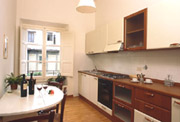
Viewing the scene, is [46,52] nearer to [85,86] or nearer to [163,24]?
[85,86]

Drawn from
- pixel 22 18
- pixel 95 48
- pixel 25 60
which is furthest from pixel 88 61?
pixel 22 18

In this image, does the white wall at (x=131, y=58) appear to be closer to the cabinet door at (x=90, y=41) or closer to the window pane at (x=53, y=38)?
the cabinet door at (x=90, y=41)

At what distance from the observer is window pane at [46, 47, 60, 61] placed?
14.4 feet

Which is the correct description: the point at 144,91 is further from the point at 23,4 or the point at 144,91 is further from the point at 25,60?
the point at 23,4

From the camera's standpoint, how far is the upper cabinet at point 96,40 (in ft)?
11.5

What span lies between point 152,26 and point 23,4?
3659 millimetres

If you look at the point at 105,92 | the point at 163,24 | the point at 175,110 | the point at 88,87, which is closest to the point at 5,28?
the point at 105,92

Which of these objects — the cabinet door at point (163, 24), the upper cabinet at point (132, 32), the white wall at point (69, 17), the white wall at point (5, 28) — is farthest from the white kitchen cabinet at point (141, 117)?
the white wall at point (69, 17)

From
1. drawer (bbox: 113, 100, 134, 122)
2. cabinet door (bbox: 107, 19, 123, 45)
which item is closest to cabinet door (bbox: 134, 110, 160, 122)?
drawer (bbox: 113, 100, 134, 122)

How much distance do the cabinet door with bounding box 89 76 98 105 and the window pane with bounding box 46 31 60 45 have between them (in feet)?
6.15

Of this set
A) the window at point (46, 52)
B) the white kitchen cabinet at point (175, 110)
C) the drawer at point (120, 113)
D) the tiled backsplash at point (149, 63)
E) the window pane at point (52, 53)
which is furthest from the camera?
the window pane at point (52, 53)

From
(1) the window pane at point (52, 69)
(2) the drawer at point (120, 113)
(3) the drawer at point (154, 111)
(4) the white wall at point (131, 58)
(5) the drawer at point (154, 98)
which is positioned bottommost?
(2) the drawer at point (120, 113)

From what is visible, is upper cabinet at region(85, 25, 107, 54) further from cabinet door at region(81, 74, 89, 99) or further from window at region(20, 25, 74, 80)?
cabinet door at region(81, 74, 89, 99)

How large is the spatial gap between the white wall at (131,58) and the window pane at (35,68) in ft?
6.31
